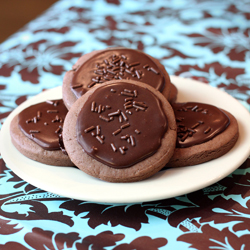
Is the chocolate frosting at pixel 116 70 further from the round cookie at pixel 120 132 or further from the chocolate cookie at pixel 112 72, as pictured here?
the round cookie at pixel 120 132

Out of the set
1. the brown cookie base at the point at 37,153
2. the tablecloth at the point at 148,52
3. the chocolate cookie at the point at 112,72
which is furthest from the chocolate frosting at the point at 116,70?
the tablecloth at the point at 148,52

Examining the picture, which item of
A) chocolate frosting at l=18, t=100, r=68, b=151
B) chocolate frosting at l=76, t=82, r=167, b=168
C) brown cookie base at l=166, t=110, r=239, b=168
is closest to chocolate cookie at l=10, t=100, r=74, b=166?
chocolate frosting at l=18, t=100, r=68, b=151

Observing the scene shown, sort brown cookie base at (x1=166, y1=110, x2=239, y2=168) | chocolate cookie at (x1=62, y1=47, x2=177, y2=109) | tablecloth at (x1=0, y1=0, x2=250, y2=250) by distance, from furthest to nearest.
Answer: chocolate cookie at (x1=62, y1=47, x2=177, y2=109) → brown cookie base at (x1=166, y1=110, x2=239, y2=168) → tablecloth at (x1=0, y1=0, x2=250, y2=250)

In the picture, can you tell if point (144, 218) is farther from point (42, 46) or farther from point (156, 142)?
point (42, 46)

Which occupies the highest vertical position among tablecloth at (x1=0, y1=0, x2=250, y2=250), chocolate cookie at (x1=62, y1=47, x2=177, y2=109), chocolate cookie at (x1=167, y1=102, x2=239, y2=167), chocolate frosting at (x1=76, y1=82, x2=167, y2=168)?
chocolate cookie at (x1=62, y1=47, x2=177, y2=109)

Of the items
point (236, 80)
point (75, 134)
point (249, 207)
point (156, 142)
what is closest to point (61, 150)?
point (75, 134)

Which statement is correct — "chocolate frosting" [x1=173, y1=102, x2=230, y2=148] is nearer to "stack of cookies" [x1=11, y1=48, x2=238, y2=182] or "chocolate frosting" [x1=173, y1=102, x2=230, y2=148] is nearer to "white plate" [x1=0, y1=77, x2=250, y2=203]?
"stack of cookies" [x1=11, y1=48, x2=238, y2=182]
